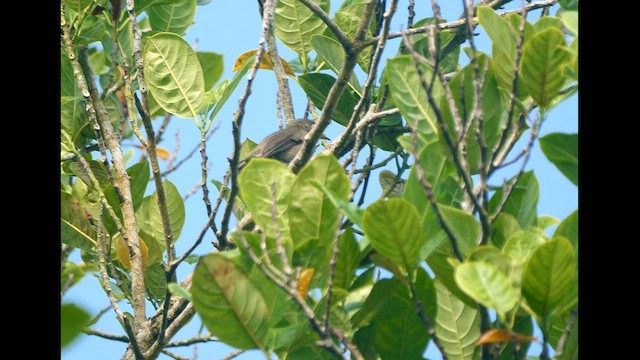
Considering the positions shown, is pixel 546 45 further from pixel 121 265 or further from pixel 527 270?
pixel 121 265

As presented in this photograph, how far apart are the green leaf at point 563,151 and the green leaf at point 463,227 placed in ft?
0.98

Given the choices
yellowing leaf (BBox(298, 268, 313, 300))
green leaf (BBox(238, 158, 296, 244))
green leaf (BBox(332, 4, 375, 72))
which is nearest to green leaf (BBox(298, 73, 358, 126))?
green leaf (BBox(332, 4, 375, 72))

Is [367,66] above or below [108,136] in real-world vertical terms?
below

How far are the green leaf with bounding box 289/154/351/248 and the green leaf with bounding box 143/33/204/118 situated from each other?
133 centimetres

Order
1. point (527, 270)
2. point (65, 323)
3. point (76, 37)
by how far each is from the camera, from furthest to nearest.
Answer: point (76, 37)
point (527, 270)
point (65, 323)

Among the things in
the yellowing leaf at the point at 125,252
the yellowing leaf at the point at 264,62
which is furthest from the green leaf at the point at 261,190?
the yellowing leaf at the point at 264,62

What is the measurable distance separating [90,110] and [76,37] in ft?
1.53

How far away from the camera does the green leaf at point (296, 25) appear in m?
4.00

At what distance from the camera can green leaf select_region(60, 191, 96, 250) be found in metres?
3.35

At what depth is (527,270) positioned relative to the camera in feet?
6.06

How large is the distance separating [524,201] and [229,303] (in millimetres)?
865

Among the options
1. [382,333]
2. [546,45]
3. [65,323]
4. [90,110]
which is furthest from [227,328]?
[90,110]

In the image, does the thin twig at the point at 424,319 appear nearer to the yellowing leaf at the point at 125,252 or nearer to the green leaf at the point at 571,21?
the green leaf at the point at 571,21

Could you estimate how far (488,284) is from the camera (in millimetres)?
1731
